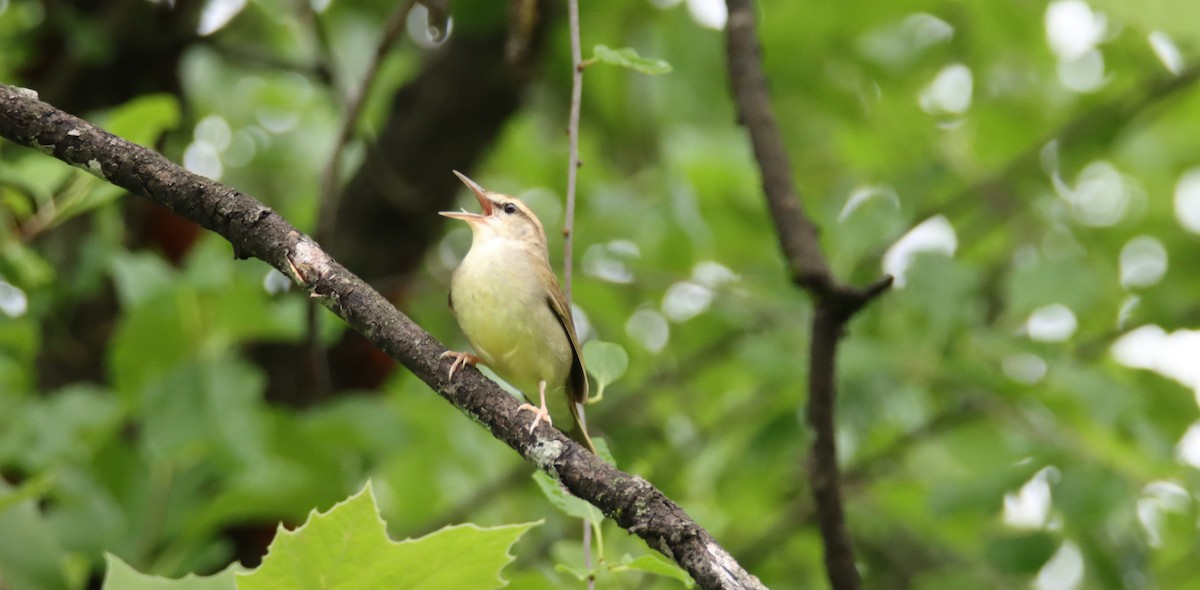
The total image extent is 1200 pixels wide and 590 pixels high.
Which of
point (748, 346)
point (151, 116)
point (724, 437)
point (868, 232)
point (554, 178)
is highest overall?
point (151, 116)

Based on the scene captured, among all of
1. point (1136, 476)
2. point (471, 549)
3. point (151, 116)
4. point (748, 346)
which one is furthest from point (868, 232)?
point (471, 549)

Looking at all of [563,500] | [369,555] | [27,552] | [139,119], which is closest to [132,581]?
[369,555]

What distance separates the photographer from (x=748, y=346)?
165 inches

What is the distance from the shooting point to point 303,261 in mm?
2041

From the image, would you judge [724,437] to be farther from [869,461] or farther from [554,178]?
[554,178]

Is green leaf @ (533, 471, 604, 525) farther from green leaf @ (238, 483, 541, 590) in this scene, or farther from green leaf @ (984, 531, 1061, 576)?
green leaf @ (984, 531, 1061, 576)

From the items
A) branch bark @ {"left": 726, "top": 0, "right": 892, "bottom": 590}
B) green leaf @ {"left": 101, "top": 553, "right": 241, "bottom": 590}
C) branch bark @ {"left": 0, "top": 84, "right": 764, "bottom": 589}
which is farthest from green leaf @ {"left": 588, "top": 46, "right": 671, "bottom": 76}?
green leaf @ {"left": 101, "top": 553, "right": 241, "bottom": 590}

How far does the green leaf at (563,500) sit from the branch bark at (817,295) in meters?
0.82

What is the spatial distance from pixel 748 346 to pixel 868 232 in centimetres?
61

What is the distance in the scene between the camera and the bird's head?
13.4 ft

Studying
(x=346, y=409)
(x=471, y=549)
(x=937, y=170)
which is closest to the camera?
(x=471, y=549)

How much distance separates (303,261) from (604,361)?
0.66m

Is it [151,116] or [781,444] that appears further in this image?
[781,444]

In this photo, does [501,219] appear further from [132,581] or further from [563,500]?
[132,581]
